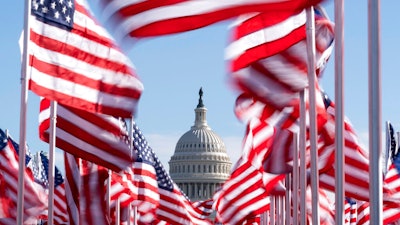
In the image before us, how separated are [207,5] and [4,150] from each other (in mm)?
13844

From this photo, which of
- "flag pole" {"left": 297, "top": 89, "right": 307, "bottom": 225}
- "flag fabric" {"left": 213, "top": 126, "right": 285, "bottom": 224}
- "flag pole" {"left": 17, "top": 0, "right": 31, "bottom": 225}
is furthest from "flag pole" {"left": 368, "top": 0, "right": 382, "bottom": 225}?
"flag fabric" {"left": 213, "top": 126, "right": 285, "bottom": 224}

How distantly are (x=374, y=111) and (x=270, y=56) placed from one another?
14.9 ft

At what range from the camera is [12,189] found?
26828mm

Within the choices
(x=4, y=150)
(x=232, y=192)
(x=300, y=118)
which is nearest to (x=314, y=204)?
(x=300, y=118)

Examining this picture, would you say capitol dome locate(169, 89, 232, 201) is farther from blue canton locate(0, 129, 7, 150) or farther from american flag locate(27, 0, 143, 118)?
american flag locate(27, 0, 143, 118)

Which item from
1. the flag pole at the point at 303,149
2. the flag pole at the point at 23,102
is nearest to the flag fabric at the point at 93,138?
the flag pole at the point at 23,102

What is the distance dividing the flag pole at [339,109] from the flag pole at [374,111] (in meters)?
1.73

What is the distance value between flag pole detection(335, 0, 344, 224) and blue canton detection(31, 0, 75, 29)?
4.86 m

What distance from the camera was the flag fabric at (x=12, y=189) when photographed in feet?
85.3

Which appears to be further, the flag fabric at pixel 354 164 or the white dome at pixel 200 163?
the white dome at pixel 200 163

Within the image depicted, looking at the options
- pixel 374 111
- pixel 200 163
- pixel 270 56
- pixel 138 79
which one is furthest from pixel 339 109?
pixel 200 163

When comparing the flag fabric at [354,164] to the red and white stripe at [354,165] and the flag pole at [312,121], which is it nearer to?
the red and white stripe at [354,165]

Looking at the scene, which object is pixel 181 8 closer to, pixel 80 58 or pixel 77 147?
pixel 80 58

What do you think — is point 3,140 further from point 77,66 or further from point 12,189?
point 77,66
